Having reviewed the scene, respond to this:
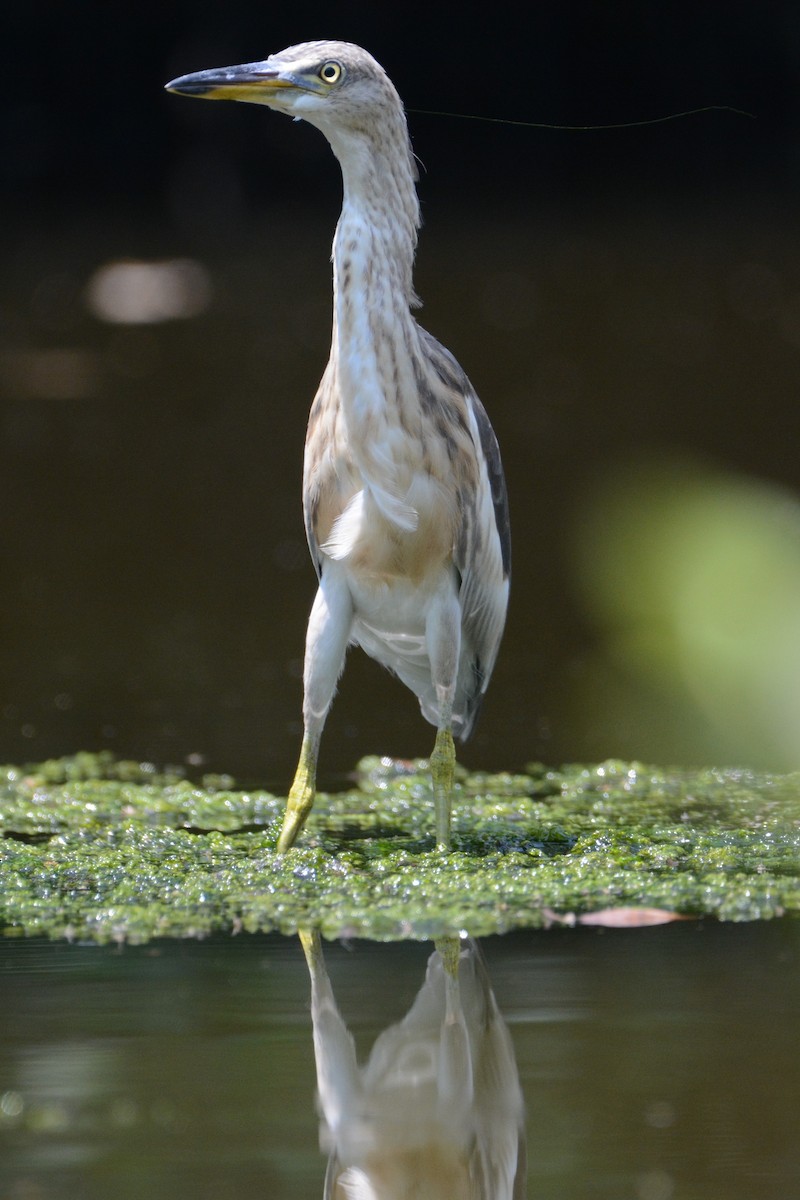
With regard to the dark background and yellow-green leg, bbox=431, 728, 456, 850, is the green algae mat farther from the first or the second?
the dark background

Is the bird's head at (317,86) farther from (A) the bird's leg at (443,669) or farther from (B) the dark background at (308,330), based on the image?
(B) the dark background at (308,330)

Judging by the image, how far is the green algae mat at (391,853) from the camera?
4148mm

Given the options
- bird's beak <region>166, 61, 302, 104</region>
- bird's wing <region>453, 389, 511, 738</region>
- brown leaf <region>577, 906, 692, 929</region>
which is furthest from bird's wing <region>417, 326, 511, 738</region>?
brown leaf <region>577, 906, 692, 929</region>

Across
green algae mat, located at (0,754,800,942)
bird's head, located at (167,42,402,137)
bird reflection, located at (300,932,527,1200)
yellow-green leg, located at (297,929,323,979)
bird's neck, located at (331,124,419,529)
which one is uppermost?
bird's head, located at (167,42,402,137)

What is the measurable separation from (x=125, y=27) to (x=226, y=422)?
8.64m

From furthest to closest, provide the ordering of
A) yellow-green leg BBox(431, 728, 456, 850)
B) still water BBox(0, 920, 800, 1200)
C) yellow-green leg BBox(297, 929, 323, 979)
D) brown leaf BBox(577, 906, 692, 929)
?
yellow-green leg BBox(431, 728, 456, 850)
brown leaf BBox(577, 906, 692, 929)
yellow-green leg BBox(297, 929, 323, 979)
still water BBox(0, 920, 800, 1200)

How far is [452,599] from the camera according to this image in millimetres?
4949

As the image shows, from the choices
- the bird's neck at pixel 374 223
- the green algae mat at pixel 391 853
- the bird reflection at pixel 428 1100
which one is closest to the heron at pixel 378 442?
the bird's neck at pixel 374 223

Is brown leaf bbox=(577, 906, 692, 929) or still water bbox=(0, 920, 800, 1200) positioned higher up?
still water bbox=(0, 920, 800, 1200)

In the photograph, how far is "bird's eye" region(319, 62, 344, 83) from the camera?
183 inches

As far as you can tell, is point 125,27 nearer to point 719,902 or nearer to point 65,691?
point 65,691

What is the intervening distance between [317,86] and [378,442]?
0.91 meters

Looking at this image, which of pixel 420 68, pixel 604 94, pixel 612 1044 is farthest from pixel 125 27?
pixel 612 1044

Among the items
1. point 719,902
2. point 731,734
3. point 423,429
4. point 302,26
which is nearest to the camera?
point 719,902
